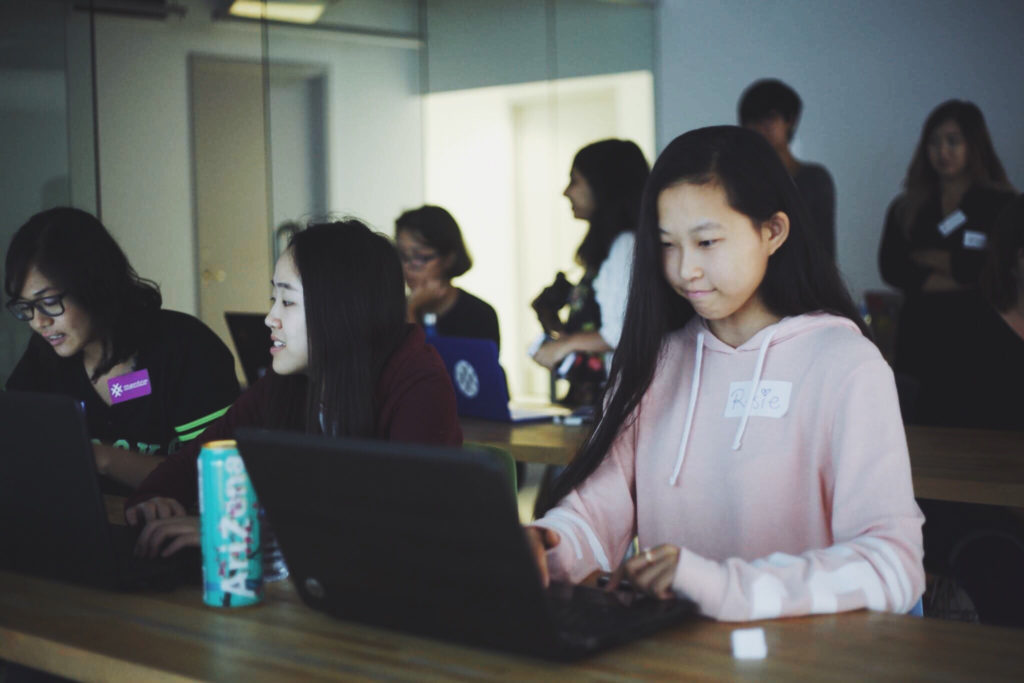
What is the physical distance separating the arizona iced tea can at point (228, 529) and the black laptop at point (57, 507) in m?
0.13

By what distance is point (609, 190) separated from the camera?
3713 mm

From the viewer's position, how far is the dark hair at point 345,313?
1.95 m

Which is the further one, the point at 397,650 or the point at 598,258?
the point at 598,258

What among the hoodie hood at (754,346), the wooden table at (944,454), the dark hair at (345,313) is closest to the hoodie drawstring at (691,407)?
the hoodie hood at (754,346)

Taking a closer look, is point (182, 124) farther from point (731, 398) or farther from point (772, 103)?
point (731, 398)

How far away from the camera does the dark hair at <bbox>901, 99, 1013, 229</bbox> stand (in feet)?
13.9

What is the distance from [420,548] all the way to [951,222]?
354 centimetres

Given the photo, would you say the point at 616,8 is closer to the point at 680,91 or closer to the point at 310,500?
the point at 680,91

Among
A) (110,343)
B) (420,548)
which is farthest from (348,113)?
(420,548)

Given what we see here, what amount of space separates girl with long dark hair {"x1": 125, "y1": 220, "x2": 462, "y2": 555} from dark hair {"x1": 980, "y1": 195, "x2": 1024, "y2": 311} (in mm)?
1478

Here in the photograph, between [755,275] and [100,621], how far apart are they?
1.00 metres

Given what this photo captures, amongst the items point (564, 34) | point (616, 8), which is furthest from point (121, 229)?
point (616, 8)

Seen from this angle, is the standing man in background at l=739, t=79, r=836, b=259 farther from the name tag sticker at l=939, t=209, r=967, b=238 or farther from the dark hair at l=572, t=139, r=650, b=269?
the dark hair at l=572, t=139, r=650, b=269

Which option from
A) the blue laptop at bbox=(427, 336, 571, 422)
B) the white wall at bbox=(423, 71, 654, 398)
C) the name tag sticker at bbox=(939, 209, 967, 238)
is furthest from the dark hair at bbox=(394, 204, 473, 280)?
the white wall at bbox=(423, 71, 654, 398)
